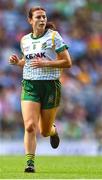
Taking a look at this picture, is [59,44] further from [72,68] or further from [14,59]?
[72,68]

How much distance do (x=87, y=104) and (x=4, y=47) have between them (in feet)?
10.3

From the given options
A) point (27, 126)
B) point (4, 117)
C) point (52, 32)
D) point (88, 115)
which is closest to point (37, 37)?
point (52, 32)

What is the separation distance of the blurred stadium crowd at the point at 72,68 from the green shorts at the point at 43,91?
823 centimetres

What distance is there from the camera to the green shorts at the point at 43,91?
10188mm

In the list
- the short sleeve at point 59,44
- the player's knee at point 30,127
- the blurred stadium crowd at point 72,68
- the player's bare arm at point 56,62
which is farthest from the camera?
the blurred stadium crowd at point 72,68

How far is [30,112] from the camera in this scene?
9.94 meters

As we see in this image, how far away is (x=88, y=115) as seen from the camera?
20.7m

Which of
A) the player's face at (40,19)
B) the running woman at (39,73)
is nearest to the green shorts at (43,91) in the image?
the running woman at (39,73)

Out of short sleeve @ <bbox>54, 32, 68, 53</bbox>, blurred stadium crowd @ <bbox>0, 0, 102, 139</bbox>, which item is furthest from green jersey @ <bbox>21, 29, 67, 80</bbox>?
blurred stadium crowd @ <bbox>0, 0, 102, 139</bbox>

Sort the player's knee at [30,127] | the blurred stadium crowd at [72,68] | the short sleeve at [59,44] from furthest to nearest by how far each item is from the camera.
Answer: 1. the blurred stadium crowd at [72,68]
2. the short sleeve at [59,44]
3. the player's knee at [30,127]

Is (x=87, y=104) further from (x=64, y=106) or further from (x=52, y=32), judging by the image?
(x=52, y=32)

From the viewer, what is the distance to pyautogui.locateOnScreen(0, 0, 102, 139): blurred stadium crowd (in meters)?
19.5

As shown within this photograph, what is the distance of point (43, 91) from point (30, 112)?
1.53 ft

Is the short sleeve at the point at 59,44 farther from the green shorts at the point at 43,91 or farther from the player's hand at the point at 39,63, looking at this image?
the green shorts at the point at 43,91
